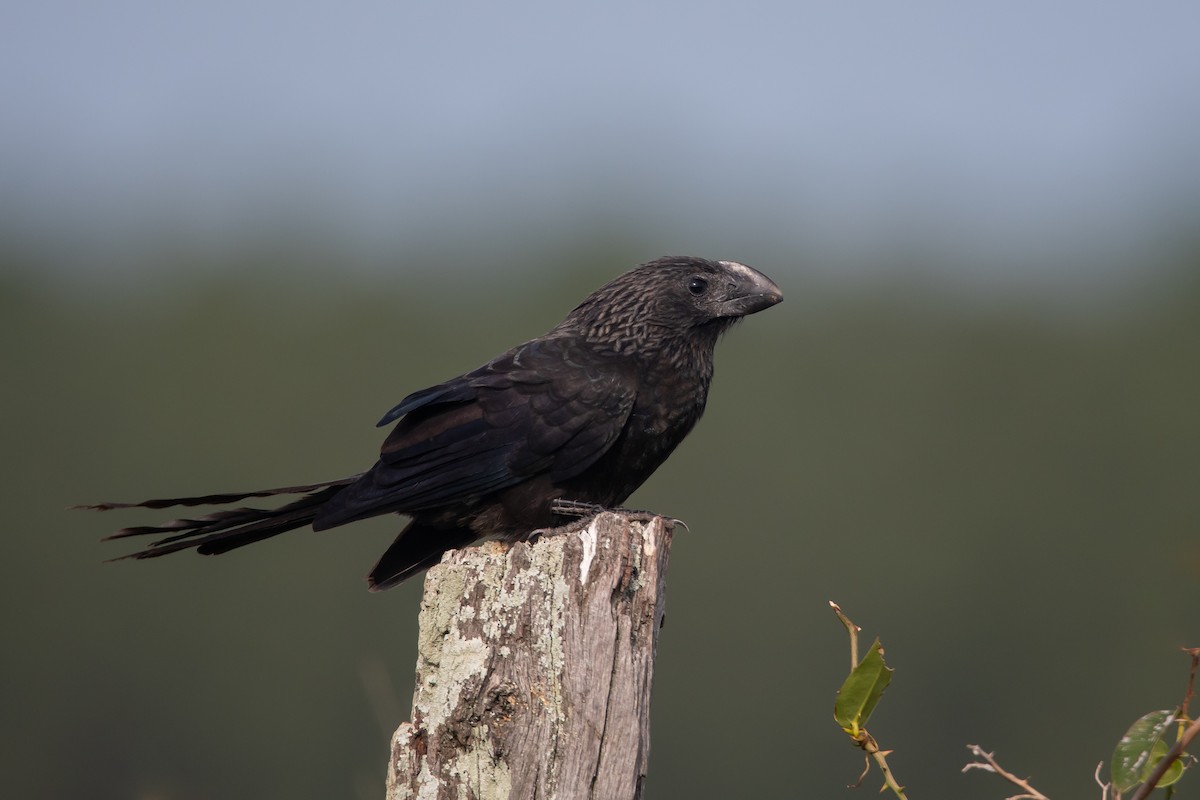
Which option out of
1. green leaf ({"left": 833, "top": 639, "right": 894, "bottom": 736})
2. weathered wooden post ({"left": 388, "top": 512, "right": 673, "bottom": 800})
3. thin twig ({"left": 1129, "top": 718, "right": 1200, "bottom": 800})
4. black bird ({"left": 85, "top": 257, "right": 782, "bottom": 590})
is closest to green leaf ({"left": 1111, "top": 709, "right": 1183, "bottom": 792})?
thin twig ({"left": 1129, "top": 718, "right": 1200, "bottom": 800})

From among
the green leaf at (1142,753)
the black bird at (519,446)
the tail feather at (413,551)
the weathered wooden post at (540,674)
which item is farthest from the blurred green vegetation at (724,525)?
the green leaf at (1142,753)

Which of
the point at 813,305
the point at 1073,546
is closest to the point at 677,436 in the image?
the point at 1073,546

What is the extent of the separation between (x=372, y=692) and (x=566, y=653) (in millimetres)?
1501

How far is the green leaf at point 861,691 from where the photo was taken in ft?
8.31

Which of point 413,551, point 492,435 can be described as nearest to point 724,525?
point 413,551

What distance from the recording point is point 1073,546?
68.6 feet

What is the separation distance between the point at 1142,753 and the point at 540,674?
1188mm

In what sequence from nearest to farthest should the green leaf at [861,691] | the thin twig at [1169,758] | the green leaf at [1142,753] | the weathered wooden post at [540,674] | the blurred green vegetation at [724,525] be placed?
the thin twig at [1169,758], the green leaf at [1142,753], the green leaf at [861,691], the weathered wooden post at [540,674], the blurred green vegetation at [724,525]

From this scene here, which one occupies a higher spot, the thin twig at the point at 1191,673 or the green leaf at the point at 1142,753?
the thin twig at the point at 1191,673

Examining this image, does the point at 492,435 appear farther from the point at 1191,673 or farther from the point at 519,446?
the point at 1191,673

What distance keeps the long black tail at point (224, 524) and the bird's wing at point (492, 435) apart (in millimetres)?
116

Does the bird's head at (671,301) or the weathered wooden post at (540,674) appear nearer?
the weathered wooden post at (540,674)

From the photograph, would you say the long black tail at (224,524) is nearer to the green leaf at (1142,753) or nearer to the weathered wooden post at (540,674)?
the weathered wooden post at (540,674)

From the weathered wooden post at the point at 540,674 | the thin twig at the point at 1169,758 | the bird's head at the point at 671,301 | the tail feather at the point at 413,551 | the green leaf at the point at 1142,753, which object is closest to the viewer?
the thin twig at the point at 1169,758
